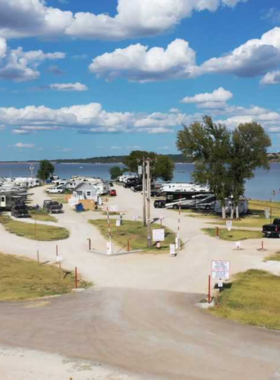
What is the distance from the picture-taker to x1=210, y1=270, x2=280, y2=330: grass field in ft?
62.9

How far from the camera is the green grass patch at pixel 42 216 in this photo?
5182cm

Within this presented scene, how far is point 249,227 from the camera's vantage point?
4706 centimetres

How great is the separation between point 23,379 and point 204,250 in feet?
72.6

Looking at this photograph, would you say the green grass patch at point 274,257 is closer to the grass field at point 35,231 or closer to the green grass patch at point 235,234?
the green grass patch at point 235,234

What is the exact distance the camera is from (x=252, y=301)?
2172 cm

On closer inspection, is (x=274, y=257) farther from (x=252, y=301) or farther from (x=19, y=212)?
(x=19, y=212)

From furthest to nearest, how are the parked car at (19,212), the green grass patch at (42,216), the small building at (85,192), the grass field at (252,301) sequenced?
the small building at (85,192) → the parked car at (19,212) → the green grass patch at (42,216) → the grass field at (252,301)

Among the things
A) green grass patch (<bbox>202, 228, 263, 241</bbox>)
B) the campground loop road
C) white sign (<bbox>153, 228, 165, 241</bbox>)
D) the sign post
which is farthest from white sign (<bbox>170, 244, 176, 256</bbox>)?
the sign post

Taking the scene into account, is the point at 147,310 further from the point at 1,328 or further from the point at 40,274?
the point at 40,274

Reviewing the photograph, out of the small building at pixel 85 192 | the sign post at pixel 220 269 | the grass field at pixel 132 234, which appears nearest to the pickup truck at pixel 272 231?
the grass field at pixel 132 234

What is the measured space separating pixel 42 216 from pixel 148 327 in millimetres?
38242

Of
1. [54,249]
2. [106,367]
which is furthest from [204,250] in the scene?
[106,367]

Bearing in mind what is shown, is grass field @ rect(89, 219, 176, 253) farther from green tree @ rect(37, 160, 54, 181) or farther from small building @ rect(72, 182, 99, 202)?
green tree @ rect(37, 160, 54, 181)

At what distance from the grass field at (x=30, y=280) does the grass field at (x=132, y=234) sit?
27.0 ft
